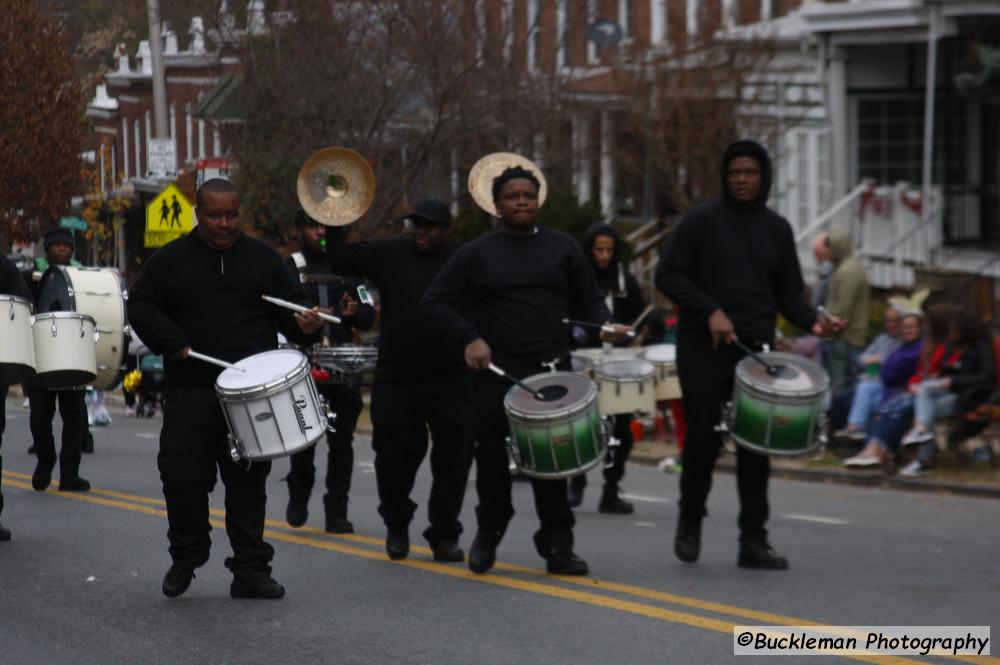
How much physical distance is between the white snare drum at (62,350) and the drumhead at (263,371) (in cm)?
302

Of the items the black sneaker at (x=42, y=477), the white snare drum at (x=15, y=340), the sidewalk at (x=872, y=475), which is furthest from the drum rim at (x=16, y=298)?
the sidewalk at (x=872, y=475)

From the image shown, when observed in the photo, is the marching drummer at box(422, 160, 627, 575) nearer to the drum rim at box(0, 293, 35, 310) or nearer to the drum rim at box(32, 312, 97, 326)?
the drum rim at box(0, 293, 35, 310)

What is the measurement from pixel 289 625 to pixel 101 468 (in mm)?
8120

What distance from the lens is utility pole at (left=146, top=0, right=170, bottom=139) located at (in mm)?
25094

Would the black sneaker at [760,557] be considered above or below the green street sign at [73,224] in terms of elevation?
below

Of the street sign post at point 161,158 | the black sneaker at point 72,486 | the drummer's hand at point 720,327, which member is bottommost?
the black sneaker at point 72,486

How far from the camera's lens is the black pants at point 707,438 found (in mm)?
9953

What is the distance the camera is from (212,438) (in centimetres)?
884

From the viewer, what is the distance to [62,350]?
453 inches

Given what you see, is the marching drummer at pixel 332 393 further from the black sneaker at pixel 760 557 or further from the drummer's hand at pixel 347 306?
the black sneaker at pixel 760 557

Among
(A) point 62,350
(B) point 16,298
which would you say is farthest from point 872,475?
(B) point 16,298

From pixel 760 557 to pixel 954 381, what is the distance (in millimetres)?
6231

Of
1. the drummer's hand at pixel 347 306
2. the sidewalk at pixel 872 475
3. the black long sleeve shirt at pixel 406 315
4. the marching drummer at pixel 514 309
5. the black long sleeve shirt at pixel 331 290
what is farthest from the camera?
the sidewalk at pixel 872 475

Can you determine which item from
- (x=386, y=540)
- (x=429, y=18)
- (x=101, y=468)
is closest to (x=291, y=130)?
(x=429, y=18)
